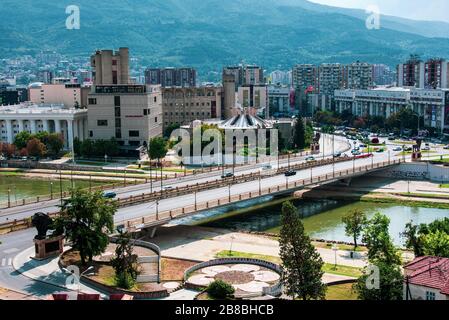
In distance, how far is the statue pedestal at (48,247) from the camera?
69.1 feet

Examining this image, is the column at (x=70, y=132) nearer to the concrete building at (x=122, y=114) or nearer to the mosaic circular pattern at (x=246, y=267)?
the concrete building at (x=122, y=114)

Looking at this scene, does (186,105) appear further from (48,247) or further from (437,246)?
(437,246)

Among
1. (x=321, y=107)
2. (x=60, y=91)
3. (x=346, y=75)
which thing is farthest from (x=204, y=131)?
(x=346, y=75)

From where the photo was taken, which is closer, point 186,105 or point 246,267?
point 246,267

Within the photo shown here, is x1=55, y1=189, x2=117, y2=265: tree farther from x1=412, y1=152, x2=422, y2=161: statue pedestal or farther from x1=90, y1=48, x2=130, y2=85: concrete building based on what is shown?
x1=90, y1=48, x2=130, y2=85: concrete building

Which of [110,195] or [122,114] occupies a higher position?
[122,114]

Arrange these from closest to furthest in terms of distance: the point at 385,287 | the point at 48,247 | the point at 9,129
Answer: the point at 385,287 → the point at 48,247 → the point at 9,129

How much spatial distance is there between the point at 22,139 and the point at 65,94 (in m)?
11.5

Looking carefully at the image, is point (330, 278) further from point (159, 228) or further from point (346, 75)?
point (346, 75)

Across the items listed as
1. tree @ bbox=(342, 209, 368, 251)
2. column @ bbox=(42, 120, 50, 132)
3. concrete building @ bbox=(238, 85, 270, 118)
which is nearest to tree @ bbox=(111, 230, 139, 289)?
tree @ bbox=(342, 209, 368, 251)

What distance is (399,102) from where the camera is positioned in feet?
237

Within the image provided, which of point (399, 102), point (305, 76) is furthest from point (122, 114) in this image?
point (305, 76)

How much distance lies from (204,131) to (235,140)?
12.0 ft

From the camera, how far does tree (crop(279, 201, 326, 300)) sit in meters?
15.9
